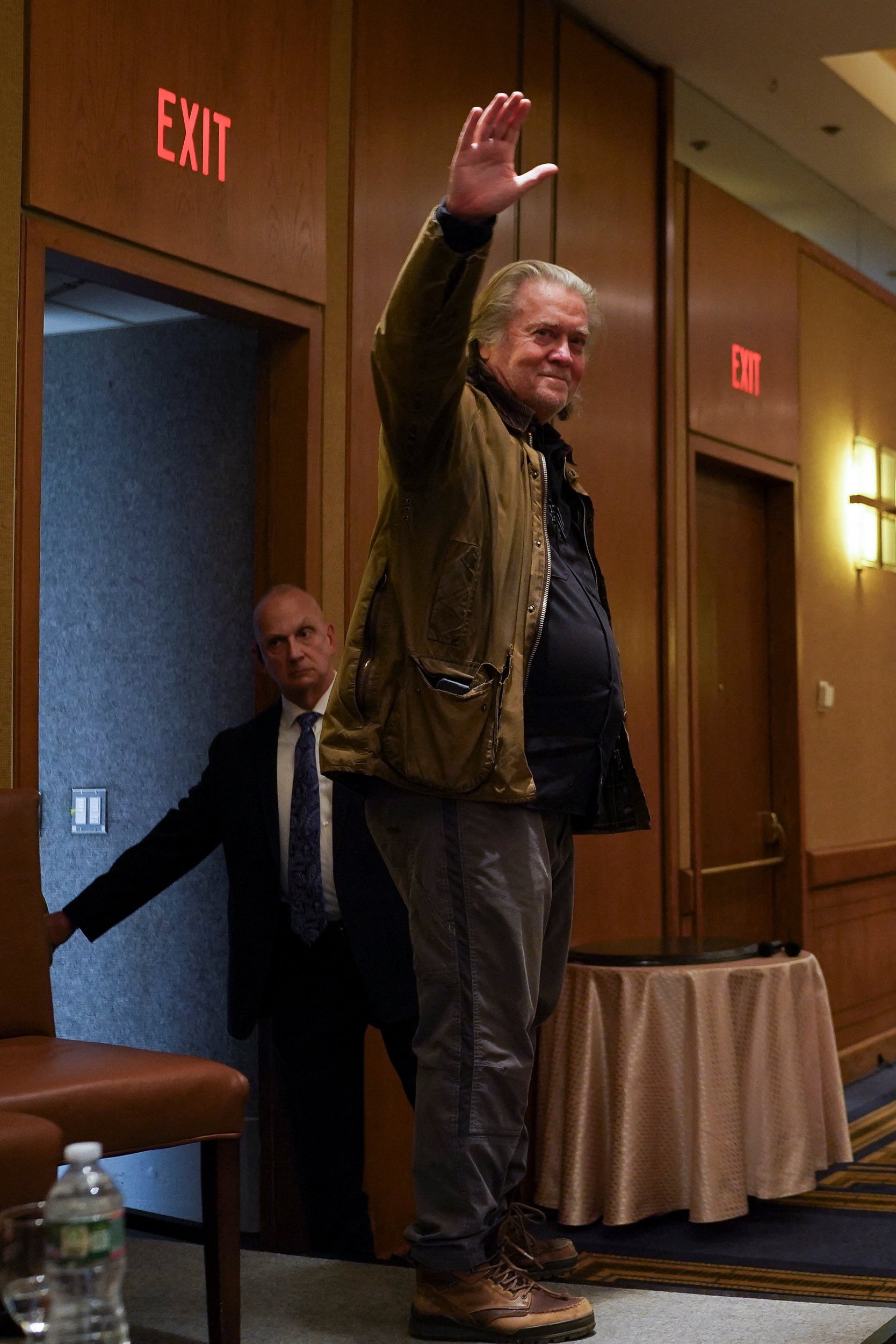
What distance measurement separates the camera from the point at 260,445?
3598 mm

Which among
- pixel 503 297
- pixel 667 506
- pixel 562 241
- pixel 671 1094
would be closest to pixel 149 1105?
pixel 503 297

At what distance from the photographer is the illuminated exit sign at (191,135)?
3096 millimetres

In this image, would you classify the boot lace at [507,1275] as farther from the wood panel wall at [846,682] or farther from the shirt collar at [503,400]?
the wood panel wall at [846,682]

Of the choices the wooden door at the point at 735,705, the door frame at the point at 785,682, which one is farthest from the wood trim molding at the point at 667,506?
the door frame at the point at 785,682

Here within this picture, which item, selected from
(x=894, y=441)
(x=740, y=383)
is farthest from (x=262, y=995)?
(x=894, y=441)

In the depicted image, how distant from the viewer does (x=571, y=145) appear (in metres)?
4.50

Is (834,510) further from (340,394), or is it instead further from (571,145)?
(340,394)

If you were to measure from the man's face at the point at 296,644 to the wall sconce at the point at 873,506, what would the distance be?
12.0ft

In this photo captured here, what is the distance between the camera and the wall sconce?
21.2 feet

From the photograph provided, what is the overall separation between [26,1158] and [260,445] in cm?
198

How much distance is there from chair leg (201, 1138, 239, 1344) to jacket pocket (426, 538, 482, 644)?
83cm

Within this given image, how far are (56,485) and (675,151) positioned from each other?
99.1 inches

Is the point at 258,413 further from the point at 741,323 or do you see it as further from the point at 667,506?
the point at 741,323

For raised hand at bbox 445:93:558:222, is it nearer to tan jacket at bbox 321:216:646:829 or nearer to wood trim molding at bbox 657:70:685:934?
tan jacket at bbox 321:216:646:829
